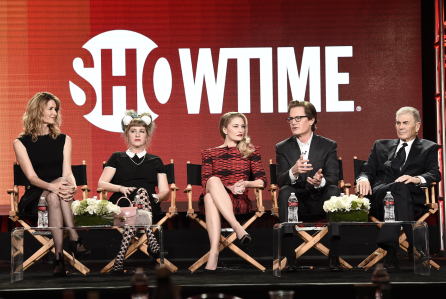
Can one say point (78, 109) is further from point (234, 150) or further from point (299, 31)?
point (299, 31)

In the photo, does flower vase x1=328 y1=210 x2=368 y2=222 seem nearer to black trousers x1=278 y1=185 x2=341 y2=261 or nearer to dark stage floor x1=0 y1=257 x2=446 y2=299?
black trousers x1=278 y1=185 x2=341 y2=261

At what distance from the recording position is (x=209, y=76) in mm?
5852

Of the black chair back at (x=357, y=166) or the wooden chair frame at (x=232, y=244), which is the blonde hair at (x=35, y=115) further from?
the black chair back at (x=357, y=166)

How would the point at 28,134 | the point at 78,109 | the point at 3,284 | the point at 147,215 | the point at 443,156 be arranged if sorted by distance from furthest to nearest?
the point at 78,109 → the point at 443,156 → the point at 28,134 → the point at 147,215 → the point at 3,284

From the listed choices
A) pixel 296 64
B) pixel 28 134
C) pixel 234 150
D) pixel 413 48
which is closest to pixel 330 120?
pixel 296 64

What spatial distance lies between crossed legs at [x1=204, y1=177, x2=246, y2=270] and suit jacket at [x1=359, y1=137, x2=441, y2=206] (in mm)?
1146

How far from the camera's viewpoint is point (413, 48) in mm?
5867

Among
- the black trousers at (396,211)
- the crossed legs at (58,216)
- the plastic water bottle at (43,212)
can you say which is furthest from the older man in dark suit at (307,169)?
the plastic water bottle at (43,212)

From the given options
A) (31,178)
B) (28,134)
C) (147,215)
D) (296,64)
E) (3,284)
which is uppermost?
(296,64)

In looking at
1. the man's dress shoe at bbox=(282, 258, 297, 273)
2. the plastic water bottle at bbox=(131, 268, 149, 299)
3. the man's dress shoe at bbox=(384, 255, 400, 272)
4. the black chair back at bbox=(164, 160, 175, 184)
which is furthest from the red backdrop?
the plastic water bottle at bbox=(131, 268, 149, 299)

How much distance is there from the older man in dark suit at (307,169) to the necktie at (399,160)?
1.55ft

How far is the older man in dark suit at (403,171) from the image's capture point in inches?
164

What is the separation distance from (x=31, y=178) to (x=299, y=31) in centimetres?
303

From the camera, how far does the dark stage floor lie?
10.2 ft
